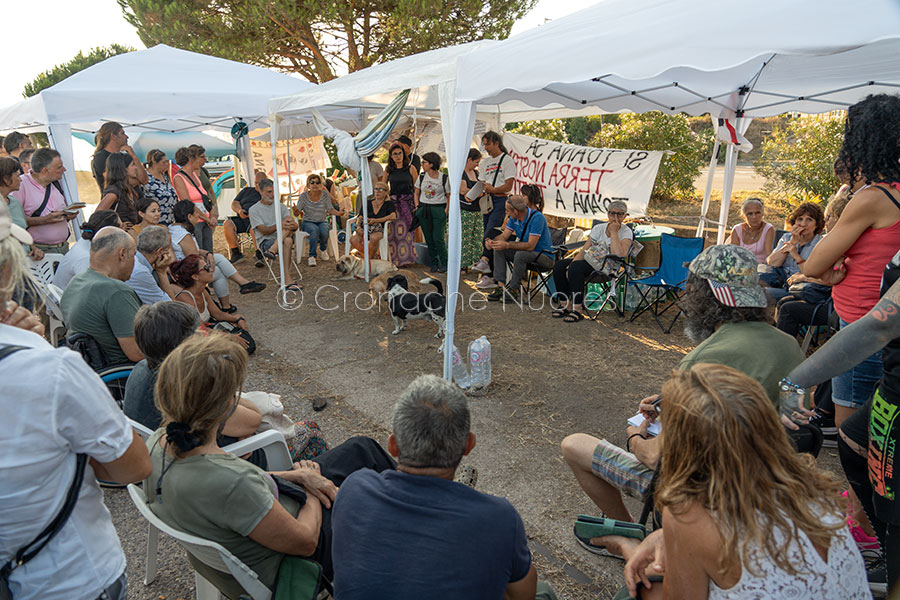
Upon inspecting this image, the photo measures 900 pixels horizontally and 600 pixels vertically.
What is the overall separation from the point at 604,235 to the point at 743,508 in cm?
501

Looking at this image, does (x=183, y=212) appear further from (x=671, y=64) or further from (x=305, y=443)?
(x=671, y=64)

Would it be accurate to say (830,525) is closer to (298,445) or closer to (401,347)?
(298,445)

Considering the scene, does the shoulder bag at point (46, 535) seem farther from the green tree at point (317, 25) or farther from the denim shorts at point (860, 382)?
the green tree at point (317, 25)

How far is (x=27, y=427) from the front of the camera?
1.16m

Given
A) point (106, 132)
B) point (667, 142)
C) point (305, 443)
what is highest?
point (106, 132)

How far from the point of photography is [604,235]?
5965mm

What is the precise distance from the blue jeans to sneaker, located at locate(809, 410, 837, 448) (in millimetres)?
6939

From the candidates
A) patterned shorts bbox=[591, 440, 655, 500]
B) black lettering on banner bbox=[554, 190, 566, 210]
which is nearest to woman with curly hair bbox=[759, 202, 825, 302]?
patterned shorts bbox=[591, 440, 655, 500]

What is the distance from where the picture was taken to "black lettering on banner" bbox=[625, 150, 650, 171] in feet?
25.1

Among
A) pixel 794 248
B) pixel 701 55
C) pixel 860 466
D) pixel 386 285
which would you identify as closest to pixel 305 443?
pixel 860 466

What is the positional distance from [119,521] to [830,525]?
3.13 meters

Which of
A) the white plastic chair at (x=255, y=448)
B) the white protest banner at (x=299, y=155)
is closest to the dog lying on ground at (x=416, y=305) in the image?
the white plastic chair at (x=255, y=448)

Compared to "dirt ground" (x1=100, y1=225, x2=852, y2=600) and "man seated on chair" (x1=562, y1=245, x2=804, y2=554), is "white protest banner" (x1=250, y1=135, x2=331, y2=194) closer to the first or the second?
"dirt ground" (x1=100, y1=225, x2=852, y2=600)

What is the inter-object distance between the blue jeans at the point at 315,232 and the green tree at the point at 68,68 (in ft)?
81.0
